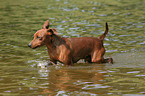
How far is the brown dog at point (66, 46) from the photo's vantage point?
10.7 metres

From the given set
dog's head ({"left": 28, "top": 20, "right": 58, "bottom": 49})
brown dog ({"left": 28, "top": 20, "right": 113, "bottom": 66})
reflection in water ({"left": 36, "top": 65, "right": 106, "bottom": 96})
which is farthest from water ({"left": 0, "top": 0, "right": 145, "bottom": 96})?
dog's head ({"left": 28, "top": 20, "right": 58, "bottom": 49})

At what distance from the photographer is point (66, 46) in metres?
11.1

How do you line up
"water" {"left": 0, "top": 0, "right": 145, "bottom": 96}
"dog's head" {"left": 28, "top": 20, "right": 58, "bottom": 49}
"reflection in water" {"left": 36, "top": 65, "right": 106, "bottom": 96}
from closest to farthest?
"water" {"left": 0, "top": 0, "right": 145, "bottom": 96}, "reflection in water" {"left": 36, "top": 65, "right": 106, "bottom": 96}, "dog's head" {"left": 28, "top": 20, "right": 58, "bottom": 49}

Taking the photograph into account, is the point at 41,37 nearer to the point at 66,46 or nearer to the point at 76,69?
the point at 66,46

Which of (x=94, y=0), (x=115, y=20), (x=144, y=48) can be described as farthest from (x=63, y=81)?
(x=94, y=0)

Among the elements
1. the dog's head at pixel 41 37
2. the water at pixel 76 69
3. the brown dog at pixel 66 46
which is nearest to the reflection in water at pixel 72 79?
the water at pixel 76 69

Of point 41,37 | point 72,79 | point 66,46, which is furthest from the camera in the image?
point 66,46

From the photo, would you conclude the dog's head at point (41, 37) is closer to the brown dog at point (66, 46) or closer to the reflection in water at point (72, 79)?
the brown dog at point (66, 46)

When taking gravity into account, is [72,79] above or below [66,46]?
below

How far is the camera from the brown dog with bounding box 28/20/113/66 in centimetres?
1071

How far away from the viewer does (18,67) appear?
1166cm

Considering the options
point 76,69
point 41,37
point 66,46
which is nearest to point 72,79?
point 76,69

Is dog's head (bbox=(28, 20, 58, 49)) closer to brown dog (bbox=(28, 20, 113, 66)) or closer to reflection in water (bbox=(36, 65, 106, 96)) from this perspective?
brown dog (bbox=(28, 20, 113, 66))

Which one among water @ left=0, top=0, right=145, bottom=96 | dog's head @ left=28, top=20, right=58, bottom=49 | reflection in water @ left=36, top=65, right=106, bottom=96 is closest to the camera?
water @ left=0, top=0, right=145, bottom=96
